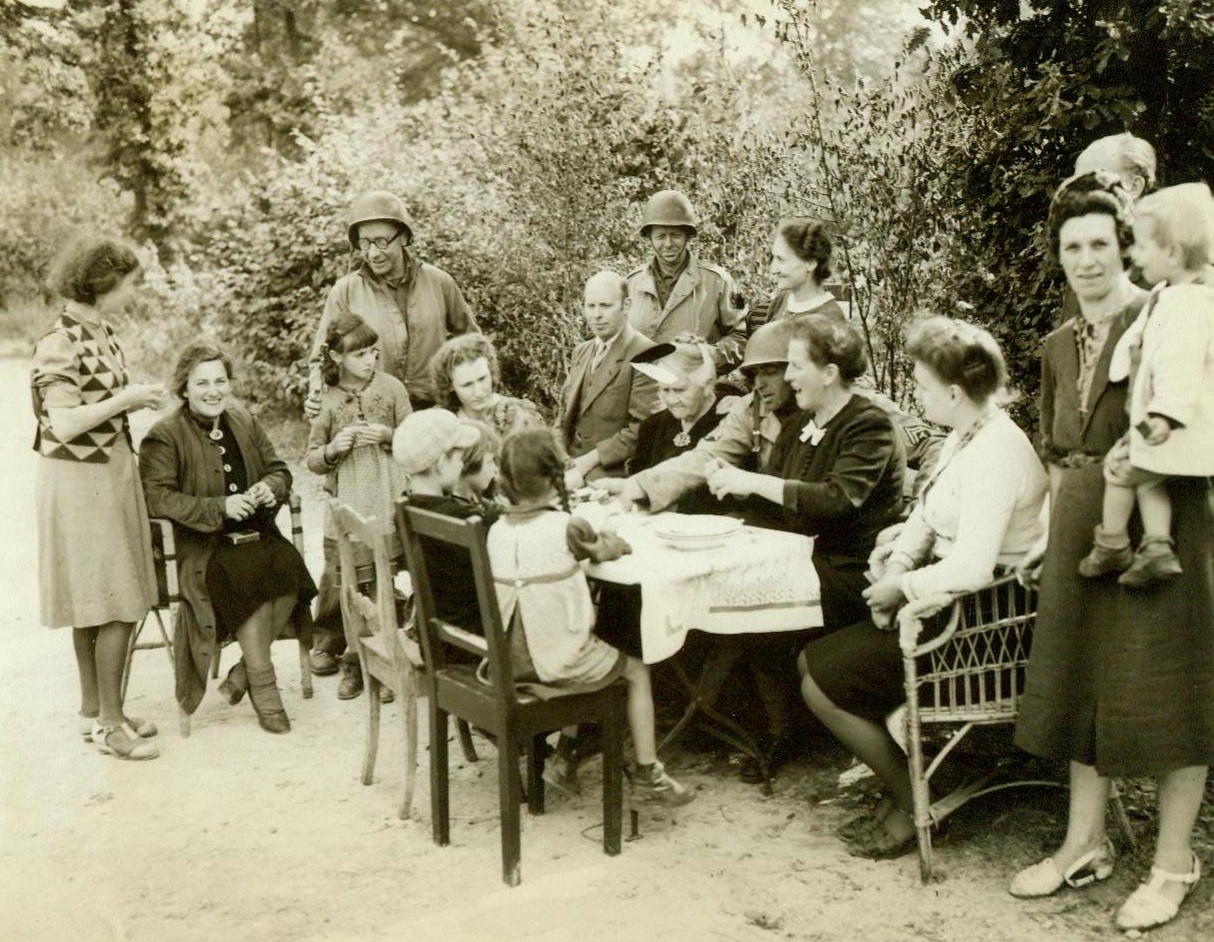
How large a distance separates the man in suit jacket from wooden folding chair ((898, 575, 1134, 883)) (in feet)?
6.71

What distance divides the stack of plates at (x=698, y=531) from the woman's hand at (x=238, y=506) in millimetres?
1896

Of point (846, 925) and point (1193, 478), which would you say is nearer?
point (1193, 478)

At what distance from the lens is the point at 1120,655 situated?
3.27m

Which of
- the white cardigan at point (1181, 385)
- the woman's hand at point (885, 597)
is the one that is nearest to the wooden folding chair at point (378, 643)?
the woman's hand at point (885, 597)

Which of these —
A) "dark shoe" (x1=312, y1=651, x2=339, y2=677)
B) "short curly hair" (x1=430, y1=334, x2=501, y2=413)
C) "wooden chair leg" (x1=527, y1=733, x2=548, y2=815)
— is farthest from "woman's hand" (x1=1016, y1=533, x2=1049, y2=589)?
"dark shoe" (x1=312, y1=651, x2=339, y2=677)

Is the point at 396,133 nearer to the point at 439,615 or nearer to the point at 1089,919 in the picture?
the point at 439,615

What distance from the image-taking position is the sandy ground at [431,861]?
3.48 metres

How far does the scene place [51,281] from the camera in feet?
16.1

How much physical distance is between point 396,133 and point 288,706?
8187 millimetres

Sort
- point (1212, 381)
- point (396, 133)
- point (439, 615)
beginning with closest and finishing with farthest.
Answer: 1. point (1212, 381)
2. point (439, 615)
3. point (396, 133)

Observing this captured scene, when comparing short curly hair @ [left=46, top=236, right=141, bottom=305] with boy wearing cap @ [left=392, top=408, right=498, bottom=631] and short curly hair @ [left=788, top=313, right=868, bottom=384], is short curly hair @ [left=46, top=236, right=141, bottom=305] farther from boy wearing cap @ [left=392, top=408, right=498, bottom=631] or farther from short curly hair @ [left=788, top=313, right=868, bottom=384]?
short curly hair @ [left=788, top=313, right=868, bottom=384]

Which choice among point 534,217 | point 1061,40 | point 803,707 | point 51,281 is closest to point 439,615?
point 803,707

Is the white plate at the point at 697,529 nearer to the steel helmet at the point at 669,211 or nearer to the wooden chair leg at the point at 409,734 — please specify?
the wooden chair leg at the point at 409,734

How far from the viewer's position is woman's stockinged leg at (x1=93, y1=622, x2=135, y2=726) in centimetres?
495
